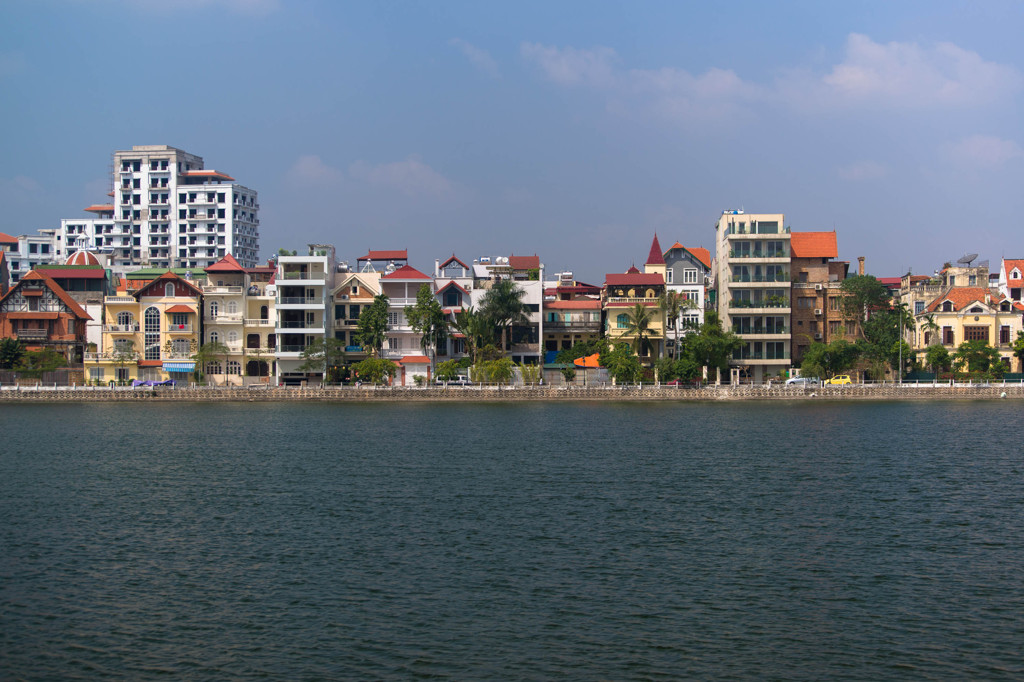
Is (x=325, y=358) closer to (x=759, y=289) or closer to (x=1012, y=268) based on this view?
(x=759, y=289)

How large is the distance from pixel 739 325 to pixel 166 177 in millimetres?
107494

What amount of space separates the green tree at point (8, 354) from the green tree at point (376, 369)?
29828 mm

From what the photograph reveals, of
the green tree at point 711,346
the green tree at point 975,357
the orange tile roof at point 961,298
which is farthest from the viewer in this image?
the orange tile roof at point 961,298

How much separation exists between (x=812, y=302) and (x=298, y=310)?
48837mm

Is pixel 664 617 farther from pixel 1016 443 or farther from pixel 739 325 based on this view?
pixel 739 325

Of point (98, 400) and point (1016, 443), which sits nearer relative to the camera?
point (1016, 443)

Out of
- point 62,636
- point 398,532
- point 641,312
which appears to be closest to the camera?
point 62,636

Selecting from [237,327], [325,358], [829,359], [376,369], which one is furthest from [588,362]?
[237,327]

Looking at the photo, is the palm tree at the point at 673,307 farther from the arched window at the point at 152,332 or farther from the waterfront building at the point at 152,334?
the arched window at the point at 152,332

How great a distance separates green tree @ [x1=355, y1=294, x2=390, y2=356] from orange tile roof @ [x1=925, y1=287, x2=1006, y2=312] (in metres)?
51.1

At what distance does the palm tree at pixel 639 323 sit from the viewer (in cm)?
8538

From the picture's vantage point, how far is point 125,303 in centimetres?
8656

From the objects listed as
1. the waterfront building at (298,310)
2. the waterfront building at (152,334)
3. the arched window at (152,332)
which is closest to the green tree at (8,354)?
the waterfront building at (152,334)

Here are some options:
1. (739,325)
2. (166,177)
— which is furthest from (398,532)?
(166,177)
